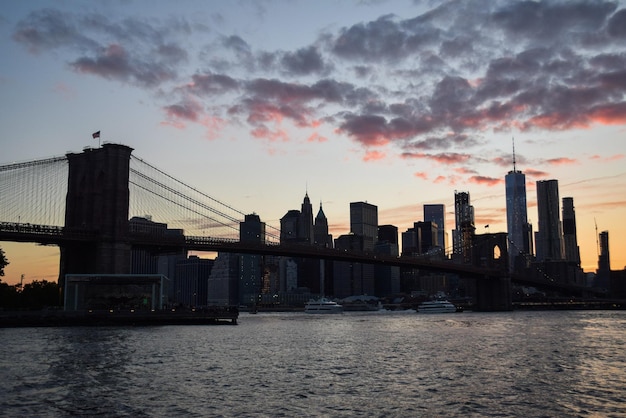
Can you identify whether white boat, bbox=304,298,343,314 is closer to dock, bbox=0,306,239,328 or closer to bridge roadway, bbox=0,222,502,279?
bridge roadway, bbox=0,222,502,279

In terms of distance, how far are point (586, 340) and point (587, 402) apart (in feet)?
119

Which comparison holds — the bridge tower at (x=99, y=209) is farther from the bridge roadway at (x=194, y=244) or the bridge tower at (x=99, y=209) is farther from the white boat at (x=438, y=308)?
the white boat at (x=438, y=308)

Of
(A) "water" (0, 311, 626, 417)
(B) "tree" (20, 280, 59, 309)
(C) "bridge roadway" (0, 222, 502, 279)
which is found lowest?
(A) "water" (0, 311, 626, 417)

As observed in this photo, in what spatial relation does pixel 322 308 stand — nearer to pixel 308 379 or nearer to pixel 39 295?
pixel 39 295

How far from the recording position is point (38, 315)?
80500mm

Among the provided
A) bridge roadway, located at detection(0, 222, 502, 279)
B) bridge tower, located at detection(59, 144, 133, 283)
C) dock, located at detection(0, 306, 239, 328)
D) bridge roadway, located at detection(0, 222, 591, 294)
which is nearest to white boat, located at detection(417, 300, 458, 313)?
bridge roadway, located at detection(0, 222, 591, 294)

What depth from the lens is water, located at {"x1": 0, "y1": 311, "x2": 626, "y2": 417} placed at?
2484cm

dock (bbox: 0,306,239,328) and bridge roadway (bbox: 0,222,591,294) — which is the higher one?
bridge roadway (bbox: 0,222,591,294)

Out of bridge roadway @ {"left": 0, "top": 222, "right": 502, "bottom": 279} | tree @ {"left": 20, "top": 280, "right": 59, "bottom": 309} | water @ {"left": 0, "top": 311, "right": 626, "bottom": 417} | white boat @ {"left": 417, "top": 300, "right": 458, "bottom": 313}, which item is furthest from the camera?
white boat @ {"left": 417, "top": 300, "right": 458, "bottom": 313}

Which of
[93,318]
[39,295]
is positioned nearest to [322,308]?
[39,295]

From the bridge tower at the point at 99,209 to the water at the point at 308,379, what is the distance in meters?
35.7

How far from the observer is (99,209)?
91.1m

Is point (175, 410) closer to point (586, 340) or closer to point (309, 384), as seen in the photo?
point (309, 384)

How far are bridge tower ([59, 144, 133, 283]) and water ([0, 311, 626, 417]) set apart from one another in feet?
117
